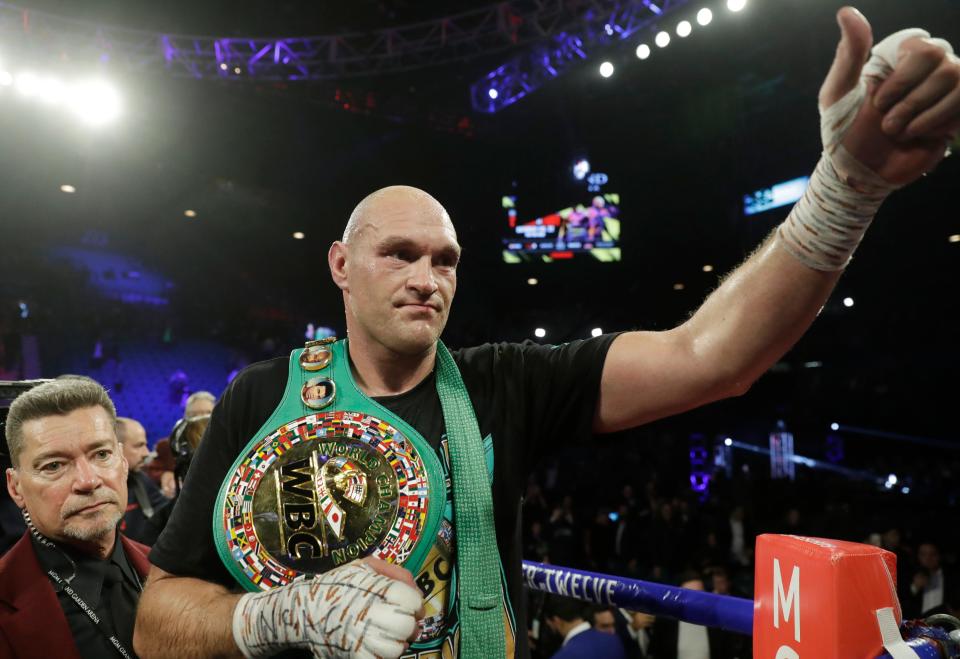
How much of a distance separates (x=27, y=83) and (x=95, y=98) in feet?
2.74

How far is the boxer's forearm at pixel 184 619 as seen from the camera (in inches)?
44.4

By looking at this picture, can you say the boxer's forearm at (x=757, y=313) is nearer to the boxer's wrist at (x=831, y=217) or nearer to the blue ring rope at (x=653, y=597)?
the boxer's wrist at (x=831, y=217)

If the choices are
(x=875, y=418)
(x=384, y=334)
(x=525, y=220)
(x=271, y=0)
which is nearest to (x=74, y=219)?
(x=271, y=0)

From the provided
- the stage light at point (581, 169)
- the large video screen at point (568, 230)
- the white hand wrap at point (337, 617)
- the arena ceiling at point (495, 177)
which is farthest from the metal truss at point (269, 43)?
the white hand wrap at point (337, 617)

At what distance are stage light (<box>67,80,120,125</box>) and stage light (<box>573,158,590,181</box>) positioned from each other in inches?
336

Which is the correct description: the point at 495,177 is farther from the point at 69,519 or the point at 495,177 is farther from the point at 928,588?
the point at 69,519

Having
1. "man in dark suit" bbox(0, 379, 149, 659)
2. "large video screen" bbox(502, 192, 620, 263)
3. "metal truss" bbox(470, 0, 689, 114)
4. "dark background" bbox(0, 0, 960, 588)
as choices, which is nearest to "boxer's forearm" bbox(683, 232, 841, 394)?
"man in dark suit" bbox(0, 379, 149, 659)

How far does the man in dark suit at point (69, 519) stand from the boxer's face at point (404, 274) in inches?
39.6

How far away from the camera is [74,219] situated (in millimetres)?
14562

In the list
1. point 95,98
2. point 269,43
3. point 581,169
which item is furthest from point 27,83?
point 581,169

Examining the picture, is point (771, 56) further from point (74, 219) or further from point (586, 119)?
point (74, 219)

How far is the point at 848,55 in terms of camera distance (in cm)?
92

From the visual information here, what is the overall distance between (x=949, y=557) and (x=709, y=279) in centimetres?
874

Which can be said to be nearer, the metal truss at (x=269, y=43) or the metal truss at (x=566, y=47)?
the metal truss at (x=566, y=47)
